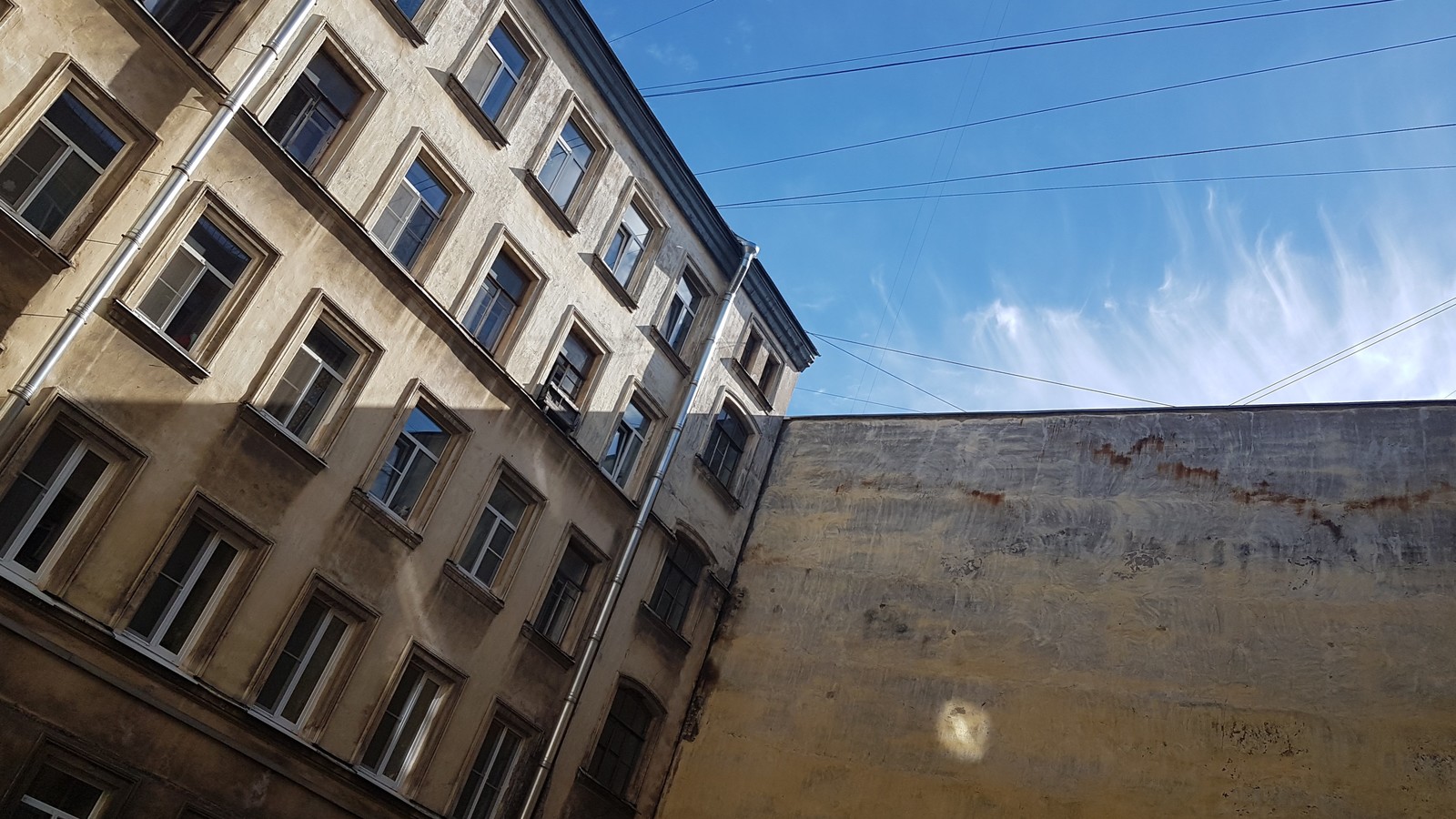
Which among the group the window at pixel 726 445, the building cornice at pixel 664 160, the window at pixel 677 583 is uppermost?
the building cornice at pixel 664 160

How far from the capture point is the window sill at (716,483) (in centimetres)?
2125

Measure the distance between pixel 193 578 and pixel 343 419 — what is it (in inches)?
108

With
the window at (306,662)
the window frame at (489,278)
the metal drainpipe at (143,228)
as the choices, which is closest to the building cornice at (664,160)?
the window frame at (489,278)

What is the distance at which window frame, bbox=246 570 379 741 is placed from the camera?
42.8 ft

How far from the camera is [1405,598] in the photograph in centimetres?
1728

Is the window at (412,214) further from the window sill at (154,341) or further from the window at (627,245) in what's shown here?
the window at (627,245)

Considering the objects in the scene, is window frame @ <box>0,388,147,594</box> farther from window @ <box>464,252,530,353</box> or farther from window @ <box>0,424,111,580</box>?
window @ <box>464,252,530,353</box>

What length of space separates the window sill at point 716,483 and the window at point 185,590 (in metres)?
9.86

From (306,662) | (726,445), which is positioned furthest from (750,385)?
(306,662)

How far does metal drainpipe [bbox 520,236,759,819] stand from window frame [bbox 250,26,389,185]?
25.9ft

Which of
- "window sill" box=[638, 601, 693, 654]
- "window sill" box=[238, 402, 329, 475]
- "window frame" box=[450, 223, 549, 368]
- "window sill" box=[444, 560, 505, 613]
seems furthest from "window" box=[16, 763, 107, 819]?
"window sill" box=[638, 601, 693, 654]

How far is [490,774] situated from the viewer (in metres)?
16.2

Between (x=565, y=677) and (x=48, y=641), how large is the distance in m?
8.12

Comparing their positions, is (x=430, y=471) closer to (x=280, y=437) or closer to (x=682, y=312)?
(x=280, y=437)
